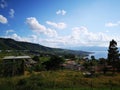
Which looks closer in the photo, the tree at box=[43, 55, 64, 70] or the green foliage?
the green foliage

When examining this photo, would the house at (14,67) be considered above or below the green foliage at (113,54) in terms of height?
below

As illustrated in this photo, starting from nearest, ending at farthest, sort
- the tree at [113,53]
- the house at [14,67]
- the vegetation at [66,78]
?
the vegetation at [66,78] → the house at [14,67] → the tree at [113,53]

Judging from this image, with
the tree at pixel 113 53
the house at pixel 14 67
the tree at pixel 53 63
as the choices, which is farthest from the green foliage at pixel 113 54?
the house at pixel 14 67

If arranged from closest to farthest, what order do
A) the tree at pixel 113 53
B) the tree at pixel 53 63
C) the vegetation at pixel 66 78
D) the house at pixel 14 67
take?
1. the vegetation at pixel 66 78
2. the house at pixel 14 67
3. the tree at pixel 113 53
4. the tree at pixel 53 63

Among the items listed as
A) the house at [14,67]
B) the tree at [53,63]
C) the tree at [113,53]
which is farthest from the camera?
the tree at [53,63]

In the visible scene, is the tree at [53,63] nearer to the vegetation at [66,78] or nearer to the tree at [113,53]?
the vegetation at [66,78]

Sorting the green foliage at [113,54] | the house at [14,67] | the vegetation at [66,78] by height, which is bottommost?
the vegetation at [66,78]

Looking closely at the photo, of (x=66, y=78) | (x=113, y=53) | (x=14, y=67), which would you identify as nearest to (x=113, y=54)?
(x=113, y=53)

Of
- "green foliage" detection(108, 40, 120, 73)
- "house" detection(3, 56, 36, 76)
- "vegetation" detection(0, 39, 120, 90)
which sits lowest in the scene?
"vegetation" detection(0, 39, 120, 90)

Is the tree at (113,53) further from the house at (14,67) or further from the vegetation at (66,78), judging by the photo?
the house at (14,67)

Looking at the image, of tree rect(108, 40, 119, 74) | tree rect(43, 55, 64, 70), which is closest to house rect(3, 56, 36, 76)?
tree rect(43, 55, 64, 70)

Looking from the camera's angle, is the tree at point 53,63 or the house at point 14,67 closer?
the house at point 14,67

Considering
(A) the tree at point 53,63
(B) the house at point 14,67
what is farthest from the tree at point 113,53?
(B) the house at point 14,67

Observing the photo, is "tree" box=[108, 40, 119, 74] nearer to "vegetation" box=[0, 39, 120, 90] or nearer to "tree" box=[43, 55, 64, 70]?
"vegetation" box=[0, 39, 120, 90]
